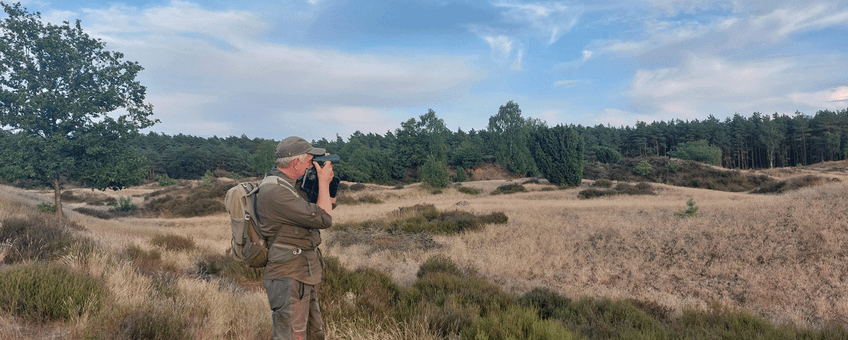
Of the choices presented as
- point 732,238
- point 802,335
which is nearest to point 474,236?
point 732,238

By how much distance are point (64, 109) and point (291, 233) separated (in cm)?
1555

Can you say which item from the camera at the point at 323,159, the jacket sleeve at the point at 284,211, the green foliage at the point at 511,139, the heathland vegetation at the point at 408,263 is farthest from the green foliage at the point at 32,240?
the green foliage at the point at 511,139

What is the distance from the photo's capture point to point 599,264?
398 inches

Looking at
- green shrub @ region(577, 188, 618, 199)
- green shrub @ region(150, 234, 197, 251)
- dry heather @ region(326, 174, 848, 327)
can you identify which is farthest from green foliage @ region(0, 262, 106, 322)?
green shrub @ region(577, 188, 618, 199)

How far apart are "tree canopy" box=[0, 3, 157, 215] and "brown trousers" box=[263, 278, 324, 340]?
15170 mm

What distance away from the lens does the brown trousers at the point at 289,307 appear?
354cm

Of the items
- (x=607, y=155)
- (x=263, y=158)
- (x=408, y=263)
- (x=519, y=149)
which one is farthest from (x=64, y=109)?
(x=607, y=155)

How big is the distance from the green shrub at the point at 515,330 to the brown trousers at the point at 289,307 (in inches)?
62.9

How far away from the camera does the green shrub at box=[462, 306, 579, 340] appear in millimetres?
4012

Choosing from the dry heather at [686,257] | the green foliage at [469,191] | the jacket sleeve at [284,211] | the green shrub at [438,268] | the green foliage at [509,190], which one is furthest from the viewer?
the green foliage at [469,191]

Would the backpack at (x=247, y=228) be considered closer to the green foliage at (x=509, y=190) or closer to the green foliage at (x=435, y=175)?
the green foliage at (x=509, y=190)

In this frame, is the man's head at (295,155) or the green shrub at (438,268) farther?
the green shrub at (438,268)

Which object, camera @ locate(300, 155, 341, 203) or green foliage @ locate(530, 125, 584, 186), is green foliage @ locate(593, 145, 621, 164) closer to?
green foliage @ locate(530, 125, 584, 186)

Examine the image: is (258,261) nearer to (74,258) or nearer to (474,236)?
(74,258)
